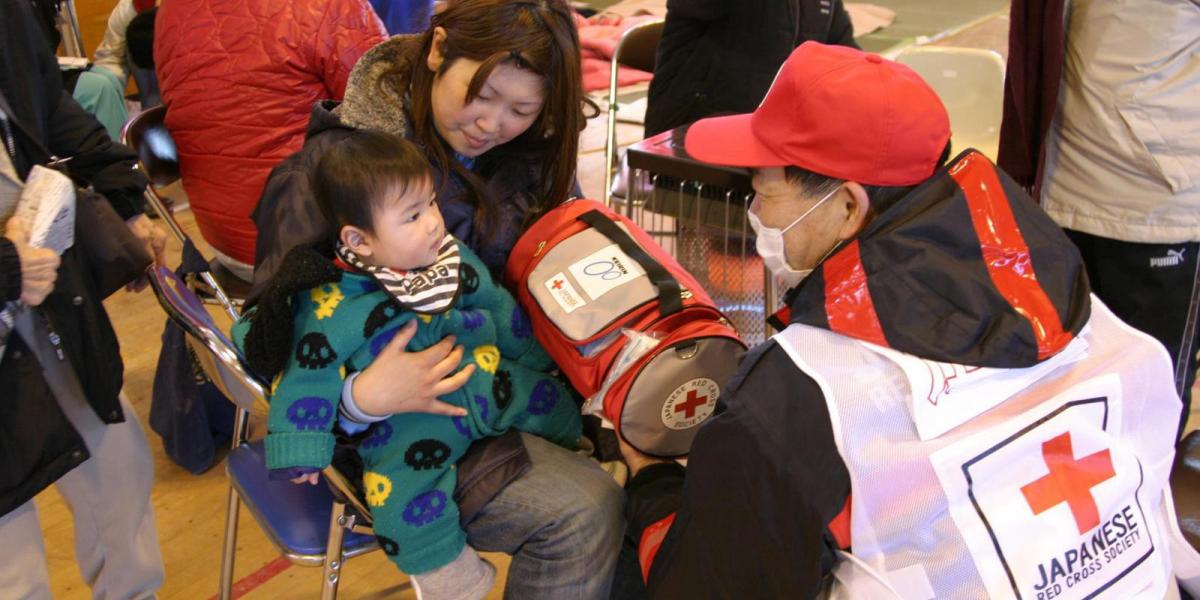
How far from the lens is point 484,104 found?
6.04ft

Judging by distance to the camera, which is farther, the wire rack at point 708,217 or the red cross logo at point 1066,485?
the wire rack at point 708,217

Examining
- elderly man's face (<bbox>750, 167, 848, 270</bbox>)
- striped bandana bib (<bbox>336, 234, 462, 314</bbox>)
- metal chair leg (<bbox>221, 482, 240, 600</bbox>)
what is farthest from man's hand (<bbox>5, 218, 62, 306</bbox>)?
elderly man's face (<bbox>750, 167, 848, 270</bbox>)

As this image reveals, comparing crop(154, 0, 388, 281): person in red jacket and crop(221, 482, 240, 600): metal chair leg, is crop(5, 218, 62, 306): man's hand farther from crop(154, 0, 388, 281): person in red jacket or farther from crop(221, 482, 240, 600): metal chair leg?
crop(154, 0, 388, 281): person in red jacket

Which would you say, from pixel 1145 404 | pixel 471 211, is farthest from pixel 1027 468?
pixel 471 211

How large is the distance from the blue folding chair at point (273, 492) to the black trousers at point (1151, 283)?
171 centimetres

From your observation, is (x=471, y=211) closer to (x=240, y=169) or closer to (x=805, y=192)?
(x=805, y=192)

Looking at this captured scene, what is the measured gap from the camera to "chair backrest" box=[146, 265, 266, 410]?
1727 millimetres

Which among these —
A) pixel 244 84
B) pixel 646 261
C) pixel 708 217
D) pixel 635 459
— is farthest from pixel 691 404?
pixel 244 84

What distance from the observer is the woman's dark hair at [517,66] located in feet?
5.92

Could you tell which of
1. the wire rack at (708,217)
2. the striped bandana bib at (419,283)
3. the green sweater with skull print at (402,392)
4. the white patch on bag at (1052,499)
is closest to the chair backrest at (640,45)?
the wire rack at (708,217)

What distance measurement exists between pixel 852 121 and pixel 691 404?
0.55 meters

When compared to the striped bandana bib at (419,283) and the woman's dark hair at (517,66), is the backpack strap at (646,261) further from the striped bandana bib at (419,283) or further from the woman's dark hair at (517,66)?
the striped bandana bib at (419,283)

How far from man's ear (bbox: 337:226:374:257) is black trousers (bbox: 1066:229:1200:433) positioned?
5.46 ft

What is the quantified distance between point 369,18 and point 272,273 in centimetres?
125
